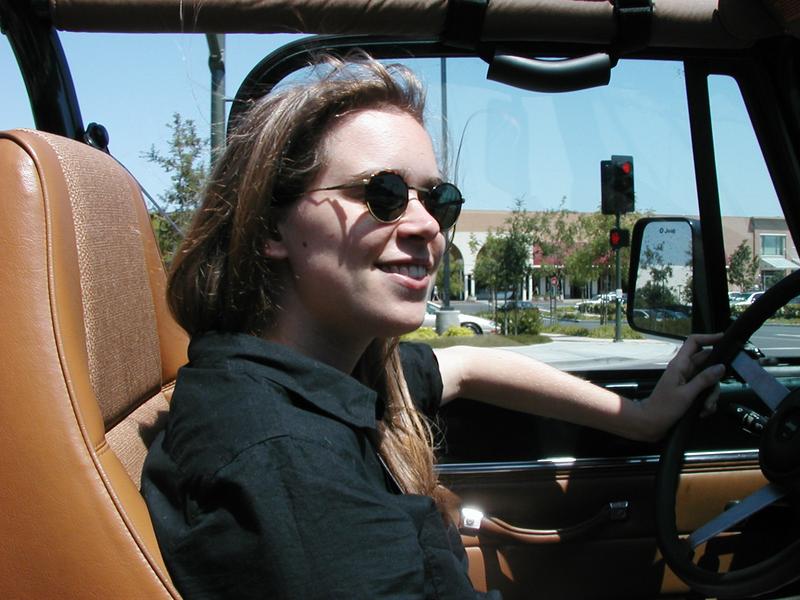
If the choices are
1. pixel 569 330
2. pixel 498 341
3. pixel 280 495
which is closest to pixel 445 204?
pixel 280 495

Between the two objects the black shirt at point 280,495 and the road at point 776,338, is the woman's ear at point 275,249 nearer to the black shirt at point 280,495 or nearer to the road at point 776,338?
the black shirt at point 280,495

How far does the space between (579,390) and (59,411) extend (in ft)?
4.13

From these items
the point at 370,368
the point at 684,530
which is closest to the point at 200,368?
the point at 370,368

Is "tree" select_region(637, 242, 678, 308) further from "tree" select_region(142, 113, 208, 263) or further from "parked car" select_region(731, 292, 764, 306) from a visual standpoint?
"tree" select_region(142, 113, 208, 263)

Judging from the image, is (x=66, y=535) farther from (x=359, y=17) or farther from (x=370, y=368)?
(x=359, y=17)

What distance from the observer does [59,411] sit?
38.8 inches

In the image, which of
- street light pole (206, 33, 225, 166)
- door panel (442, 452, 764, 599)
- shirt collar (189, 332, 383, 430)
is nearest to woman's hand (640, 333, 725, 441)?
door panel (442, 452, 764, 599)

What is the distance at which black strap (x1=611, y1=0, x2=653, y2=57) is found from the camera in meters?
1.57

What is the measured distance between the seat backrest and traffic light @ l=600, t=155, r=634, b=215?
1394 millimetres

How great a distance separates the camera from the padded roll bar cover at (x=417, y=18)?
1.49 m

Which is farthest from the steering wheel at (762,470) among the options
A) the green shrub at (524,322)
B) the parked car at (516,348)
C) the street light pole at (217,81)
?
the street light pole at (217,81)

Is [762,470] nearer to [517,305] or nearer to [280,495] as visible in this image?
[280,495]

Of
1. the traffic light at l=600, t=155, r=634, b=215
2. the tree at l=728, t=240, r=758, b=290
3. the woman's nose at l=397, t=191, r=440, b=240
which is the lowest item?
the tree at l=728, t=240, r=758, b=290

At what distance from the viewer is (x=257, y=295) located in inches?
47.6
